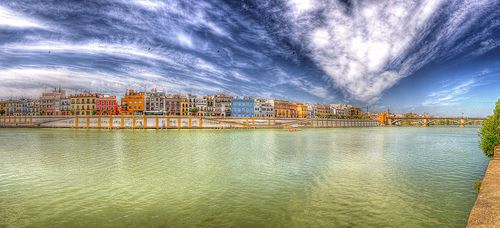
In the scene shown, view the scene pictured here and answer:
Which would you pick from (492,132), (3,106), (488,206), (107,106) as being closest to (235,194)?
(488,206)

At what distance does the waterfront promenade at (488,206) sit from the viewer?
25.5ft

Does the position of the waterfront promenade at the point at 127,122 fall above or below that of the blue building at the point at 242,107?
below

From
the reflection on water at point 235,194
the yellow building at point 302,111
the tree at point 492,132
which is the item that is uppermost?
the yellow building at point 302,111

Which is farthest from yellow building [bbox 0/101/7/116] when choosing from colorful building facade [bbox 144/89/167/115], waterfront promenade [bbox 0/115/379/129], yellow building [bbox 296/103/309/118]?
yellow building [bbox 296/103/309/118]

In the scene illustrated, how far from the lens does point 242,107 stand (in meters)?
139

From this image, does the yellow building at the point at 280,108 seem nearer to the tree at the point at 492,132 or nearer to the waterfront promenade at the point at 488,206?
the tree at the point at 492,132

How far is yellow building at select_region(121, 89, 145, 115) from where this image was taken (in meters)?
125

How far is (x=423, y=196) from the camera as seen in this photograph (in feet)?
Result: 44.1

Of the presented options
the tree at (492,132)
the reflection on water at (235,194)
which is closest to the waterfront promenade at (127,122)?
the reflection on water at (235,194)

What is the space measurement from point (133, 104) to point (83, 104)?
18.4 meters

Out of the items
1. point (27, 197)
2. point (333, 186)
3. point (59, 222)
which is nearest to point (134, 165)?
point (27, 197)

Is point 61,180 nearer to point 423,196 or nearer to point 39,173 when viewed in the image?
point 39,173

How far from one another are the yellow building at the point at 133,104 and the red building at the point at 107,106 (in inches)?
123

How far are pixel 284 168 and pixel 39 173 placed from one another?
15.5m
